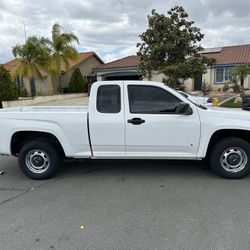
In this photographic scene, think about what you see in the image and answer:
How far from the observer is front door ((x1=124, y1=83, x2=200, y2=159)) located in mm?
4523

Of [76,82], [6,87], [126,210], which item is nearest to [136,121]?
[126,210]

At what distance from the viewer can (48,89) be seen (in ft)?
102

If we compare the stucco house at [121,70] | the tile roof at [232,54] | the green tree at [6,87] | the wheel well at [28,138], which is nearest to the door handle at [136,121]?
the wheel well at [28,138]

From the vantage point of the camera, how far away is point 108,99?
4699mm

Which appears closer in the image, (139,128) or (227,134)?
(139,128)

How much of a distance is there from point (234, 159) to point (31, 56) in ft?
73.0

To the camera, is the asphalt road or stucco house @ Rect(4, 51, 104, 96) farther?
stucco house @ Rect(4, 51, 104, 96)

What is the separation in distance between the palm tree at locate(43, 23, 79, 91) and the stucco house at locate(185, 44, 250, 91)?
12.9 meters

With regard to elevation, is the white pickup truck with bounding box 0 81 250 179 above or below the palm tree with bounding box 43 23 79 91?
below

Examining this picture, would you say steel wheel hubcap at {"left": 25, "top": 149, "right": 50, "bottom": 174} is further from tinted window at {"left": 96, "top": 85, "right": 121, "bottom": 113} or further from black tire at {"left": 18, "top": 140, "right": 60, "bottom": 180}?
tinted window at {"left": 96, "top": 85, "right": 121, "bottom": 113}

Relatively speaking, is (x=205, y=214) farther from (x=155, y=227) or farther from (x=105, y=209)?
(x=105, y=209)

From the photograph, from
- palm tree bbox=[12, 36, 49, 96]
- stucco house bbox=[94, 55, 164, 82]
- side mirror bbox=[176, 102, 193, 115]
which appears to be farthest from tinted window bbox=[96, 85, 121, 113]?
stucco house bbox=[94, 55, 164, 82]

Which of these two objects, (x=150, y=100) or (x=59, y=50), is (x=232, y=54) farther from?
(x=150, y=100)

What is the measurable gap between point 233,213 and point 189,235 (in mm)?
856
